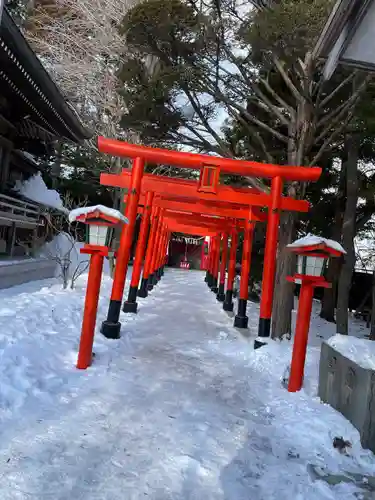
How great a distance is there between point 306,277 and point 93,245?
2.59 m

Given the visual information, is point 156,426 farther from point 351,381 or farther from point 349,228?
point 349,228

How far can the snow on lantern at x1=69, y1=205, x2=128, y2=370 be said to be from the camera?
4941 mm

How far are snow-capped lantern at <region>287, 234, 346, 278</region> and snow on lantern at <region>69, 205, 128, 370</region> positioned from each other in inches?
89.4

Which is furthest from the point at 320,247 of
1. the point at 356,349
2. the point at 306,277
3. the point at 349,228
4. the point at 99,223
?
the point at 349,228

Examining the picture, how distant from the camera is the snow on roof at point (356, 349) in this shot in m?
3.81

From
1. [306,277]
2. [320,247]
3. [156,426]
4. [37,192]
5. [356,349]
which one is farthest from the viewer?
[37,192]

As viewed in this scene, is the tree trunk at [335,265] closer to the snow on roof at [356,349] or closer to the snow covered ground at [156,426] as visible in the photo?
the snow covered ground at [156,426]

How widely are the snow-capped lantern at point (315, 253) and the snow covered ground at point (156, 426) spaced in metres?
1.45

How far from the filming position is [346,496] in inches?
110

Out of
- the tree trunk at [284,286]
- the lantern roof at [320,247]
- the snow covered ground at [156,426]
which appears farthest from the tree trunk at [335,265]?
the lantern roof at [320,247]

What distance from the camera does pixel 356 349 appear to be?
4.17m

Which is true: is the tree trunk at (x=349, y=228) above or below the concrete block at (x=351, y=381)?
above

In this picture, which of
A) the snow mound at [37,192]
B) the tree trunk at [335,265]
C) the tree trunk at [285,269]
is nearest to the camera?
the tree trunk at [285,269]

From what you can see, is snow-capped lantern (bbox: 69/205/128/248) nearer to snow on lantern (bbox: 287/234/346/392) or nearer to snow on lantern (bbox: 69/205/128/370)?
snow on lantern (bbox: 69/205/128/370)
